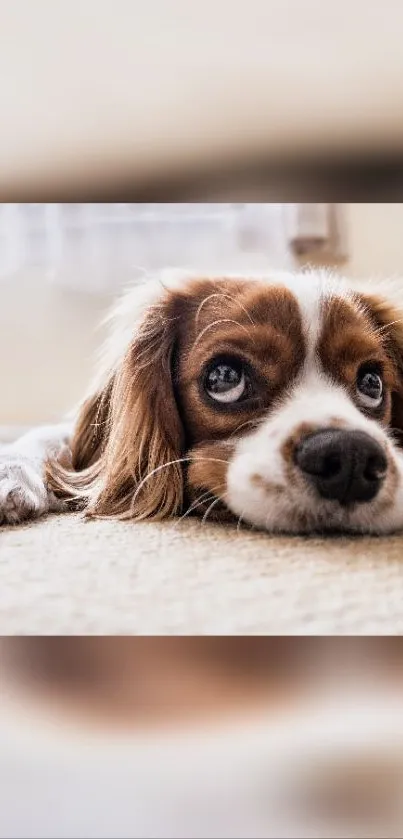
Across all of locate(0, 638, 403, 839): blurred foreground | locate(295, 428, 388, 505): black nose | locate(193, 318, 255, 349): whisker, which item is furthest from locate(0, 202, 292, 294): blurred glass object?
locate(0, 638, 403, 839): blurred foreground

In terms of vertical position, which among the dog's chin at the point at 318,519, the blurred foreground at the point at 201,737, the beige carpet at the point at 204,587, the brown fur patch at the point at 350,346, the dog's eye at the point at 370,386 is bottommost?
the blurred foreground at the point at 201,737

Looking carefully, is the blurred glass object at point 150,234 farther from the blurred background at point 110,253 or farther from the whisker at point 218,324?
the whisker at point 218,324

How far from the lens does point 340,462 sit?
977 millimetres

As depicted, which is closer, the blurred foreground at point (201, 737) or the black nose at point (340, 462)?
the blurred foreground at point (201, 737)

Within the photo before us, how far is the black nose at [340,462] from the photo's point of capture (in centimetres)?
98

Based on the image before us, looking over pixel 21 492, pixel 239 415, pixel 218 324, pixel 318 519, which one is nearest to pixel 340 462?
pixel 318 519

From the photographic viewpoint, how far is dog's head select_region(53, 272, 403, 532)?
1.00m

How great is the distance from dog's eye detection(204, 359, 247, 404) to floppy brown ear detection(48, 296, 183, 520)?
0.07 metres

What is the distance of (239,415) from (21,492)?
0.32 meters

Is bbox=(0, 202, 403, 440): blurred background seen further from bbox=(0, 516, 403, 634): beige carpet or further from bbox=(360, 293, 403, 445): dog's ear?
bbox=(0, 516, 403, 634): beige carpet

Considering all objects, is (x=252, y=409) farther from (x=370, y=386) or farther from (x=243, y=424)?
(x=370, y=386)

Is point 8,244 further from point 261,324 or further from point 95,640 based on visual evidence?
point 95,640

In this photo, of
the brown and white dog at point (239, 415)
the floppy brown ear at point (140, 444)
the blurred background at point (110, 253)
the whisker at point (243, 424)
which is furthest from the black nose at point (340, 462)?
the blurred background at point (110, 253)

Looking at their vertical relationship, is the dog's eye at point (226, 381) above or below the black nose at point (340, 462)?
above
